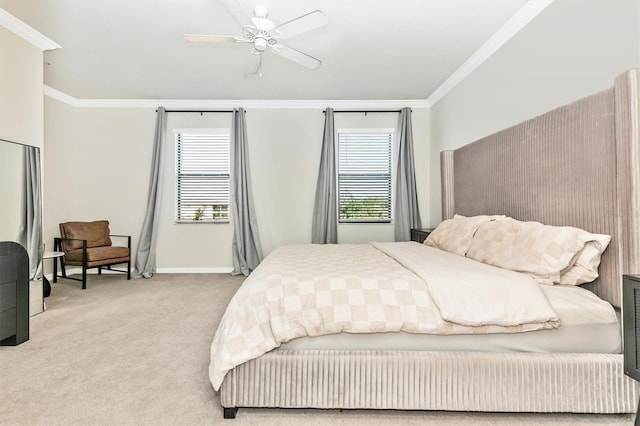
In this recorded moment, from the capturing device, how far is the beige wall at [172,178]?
16.1 ft

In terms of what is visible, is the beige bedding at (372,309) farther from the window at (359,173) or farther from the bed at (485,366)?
the window at (359,173)

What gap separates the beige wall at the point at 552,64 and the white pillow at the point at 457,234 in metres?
0.95

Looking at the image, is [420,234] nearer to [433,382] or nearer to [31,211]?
[433,382]

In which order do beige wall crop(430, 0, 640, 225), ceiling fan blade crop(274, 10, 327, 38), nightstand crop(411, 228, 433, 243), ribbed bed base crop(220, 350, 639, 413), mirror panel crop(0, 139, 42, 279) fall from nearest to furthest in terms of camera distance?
ribbed bed base crop(220, 350, 639, 413), beige wall crop(430, 0, 640, 225), ceiling fan blade crop(274, 10, 327, 38), mirror panel crop(0, 139, 42, 279), nightstand crop(411, 228, 433, 243)

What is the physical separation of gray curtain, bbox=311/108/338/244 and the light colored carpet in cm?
183

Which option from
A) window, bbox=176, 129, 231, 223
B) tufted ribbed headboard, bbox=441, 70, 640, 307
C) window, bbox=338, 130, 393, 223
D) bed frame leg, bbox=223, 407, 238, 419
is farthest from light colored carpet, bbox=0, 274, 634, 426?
window, bbox=338, 130, 393, 223

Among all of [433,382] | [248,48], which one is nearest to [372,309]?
[433,382]

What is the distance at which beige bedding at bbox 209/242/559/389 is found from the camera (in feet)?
4.91

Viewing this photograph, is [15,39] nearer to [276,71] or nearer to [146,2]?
[146,2]

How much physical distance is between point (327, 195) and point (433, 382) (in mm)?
3427

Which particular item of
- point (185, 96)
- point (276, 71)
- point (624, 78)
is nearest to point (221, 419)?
point (624, 78)

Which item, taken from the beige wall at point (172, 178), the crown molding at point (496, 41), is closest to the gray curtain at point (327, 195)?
the beige wall at point (172, 178)

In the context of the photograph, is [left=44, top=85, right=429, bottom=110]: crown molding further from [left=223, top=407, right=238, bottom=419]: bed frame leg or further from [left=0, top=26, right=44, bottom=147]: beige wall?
[left=223, top=407, right=238, bottom=419]: bed frame leg

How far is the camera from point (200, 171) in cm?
497
